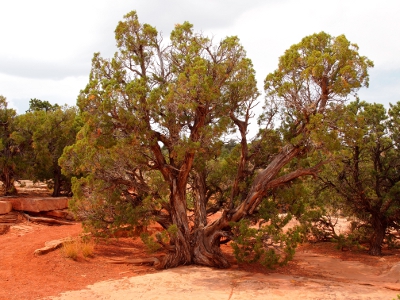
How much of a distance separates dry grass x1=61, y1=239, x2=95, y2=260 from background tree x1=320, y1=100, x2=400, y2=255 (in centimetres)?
882

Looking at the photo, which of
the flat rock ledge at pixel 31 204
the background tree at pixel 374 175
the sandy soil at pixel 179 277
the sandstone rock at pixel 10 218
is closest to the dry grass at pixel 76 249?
the sandy soil at pixel 179 277

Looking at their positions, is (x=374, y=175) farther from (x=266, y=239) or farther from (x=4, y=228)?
(x=4, y=228)

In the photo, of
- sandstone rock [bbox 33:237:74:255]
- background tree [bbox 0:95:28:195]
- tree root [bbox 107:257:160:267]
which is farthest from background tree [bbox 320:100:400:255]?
background tree [bbox 0:95:28:195]

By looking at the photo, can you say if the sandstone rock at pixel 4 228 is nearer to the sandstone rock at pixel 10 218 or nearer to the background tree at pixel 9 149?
the sandstone rock at pixel 10 218

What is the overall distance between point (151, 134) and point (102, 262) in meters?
4.57

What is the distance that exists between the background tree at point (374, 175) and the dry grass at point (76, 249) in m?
8.82

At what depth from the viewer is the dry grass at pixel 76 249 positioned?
1208cm

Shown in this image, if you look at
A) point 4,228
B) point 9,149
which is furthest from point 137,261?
point 9,149

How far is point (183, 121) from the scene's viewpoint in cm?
1118

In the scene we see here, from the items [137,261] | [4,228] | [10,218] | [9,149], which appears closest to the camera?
[137,261]

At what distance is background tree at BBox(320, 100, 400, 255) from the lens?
1421 cm

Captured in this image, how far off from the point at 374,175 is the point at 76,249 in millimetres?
10650

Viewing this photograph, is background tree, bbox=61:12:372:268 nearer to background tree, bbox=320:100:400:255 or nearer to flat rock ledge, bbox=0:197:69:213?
background tree, bbox=320:100:400:255

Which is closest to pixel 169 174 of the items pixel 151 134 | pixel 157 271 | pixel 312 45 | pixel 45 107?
pixel 151 134
